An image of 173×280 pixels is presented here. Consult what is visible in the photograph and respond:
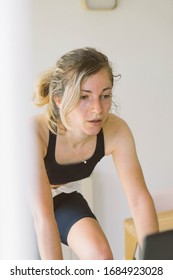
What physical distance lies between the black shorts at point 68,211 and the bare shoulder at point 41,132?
0.20 m

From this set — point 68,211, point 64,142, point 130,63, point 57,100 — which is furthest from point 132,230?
point 130,63

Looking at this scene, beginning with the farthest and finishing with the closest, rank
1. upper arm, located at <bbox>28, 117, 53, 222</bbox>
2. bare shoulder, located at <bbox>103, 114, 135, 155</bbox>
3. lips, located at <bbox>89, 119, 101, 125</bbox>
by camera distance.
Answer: bare shoulder, located at <bbox>103, 114, 135, 155</bbox> < lips, located at <bbox>89, 119, 101, 125</bbox> < upper arm, located at <bbox>28, 117, 53, 222</bbox>

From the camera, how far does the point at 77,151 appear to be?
1019mm

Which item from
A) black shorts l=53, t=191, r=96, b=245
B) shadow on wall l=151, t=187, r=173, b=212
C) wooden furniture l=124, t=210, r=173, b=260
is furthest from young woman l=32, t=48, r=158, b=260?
shadow on wall l=151, t=187, r=173, b=212

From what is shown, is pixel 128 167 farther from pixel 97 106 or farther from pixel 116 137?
pixel 97 106

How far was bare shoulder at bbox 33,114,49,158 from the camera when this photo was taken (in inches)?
36.3

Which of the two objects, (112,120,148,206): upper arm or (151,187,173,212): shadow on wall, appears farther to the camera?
(151,187,173,212): shadow on wall

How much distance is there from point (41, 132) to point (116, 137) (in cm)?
19

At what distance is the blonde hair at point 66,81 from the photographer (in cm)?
86

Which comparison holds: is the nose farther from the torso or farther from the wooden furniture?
the wooden furniture

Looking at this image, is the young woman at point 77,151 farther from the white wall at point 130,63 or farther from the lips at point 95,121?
the white wall at point 130,63

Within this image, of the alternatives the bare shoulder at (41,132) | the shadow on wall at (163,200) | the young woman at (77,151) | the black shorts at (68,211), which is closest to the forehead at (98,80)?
the young woman at (77,151)

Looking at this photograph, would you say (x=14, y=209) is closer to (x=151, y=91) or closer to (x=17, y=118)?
(x=17, y=118)
